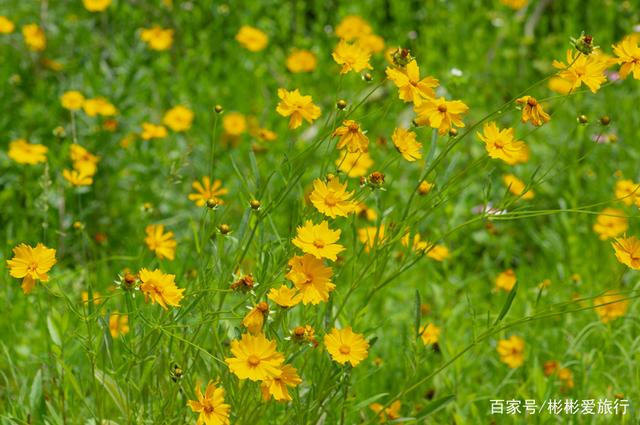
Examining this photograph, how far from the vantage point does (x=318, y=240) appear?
5.21ft

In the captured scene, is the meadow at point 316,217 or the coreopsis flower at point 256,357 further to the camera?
the meadow at point 316,217

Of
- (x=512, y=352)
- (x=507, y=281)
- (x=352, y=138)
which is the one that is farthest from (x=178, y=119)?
(x=352, y=138)

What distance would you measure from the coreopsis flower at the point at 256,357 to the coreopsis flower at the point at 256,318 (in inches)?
1.5

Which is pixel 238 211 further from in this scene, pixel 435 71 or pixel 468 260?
pixel 435 71

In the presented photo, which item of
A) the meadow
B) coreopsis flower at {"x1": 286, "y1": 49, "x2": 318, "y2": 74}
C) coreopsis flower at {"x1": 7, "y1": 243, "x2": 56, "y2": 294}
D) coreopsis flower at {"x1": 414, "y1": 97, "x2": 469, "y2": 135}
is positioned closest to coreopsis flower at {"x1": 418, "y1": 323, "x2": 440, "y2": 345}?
the meadow

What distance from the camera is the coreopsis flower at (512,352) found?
8.04 feet

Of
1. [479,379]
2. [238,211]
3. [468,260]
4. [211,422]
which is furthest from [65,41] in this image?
[211,422]

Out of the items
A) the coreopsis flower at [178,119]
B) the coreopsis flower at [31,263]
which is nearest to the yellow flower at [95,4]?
the coreopsis flower at [178,119]

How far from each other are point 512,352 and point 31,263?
1345mm

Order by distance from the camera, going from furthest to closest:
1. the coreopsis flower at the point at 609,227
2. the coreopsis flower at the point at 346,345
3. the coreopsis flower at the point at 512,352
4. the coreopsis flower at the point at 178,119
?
1. the coreopsis flower at the point at 178,119
2. the coreopsis flower at the point at 609,227
3. the coreopsis flower at the point at 512,352
4. the coreopsis flower at the point at 346,345

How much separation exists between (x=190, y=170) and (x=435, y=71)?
143cm

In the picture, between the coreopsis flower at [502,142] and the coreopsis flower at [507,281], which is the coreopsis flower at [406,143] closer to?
the coreopsis flower at [502,142]

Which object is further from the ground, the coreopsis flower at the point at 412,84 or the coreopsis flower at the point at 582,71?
the coreopsis flower at the point at 582,71

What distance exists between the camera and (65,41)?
4055 mm
